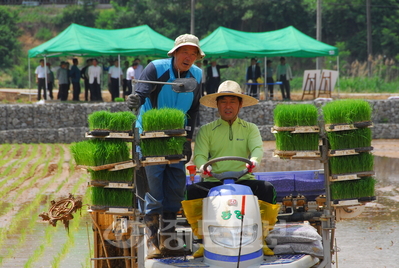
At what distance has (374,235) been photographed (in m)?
8.39

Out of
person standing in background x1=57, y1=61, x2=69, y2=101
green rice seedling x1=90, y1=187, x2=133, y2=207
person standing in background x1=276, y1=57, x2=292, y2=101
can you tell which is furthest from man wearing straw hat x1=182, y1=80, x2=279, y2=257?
person standing in background x1=276, y1=57, x2=292, y2=101

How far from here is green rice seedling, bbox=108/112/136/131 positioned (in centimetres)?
489

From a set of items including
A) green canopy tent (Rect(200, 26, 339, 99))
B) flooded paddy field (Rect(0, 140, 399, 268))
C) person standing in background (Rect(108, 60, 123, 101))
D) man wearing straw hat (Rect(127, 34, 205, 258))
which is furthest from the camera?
person standing in background (Rect(108, 60, 123, 101))

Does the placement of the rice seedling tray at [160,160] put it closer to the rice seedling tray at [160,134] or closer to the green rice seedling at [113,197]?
the rice seedling tray at [160,134]

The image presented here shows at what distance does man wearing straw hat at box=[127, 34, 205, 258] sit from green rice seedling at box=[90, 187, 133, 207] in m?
0.43

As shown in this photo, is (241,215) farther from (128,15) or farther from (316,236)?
(128,15)

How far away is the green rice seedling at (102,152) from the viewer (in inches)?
191

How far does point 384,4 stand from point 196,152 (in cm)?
4442

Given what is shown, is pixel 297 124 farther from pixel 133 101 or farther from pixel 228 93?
pixel 133 101

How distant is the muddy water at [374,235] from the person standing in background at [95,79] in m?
13.9

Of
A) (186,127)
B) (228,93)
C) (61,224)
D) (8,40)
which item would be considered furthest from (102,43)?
(8,40)

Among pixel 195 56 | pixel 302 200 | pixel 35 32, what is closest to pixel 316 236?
pixel 302 200

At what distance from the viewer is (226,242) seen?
183 inches

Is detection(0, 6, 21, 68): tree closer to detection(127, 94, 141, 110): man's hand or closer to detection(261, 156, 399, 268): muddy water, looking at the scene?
detection(261, 156, 399, 268): muddy water
